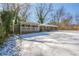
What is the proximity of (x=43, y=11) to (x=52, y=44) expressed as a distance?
384 millimetres

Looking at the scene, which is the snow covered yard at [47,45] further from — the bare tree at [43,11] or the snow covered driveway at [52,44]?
the bare tree at [43,11]

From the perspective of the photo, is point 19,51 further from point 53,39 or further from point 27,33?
point 53,39

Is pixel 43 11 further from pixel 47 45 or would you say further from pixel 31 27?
pixel 47 45

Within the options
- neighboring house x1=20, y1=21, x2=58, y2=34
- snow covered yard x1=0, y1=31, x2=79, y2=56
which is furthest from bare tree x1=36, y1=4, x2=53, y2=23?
snow covered yard x1=0, y1=31, x2=79, y2=56

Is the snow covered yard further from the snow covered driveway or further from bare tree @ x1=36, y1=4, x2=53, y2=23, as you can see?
bare tree @ x1=36, y1=4, x2=53, y2=23

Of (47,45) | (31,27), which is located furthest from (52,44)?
(31,27)

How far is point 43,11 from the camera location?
2.39 m

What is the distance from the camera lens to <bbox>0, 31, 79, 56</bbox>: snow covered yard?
233 centimetres

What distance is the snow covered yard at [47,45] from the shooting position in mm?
2328

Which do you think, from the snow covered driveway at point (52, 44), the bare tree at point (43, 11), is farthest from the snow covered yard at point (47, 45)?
the bare tree at point (43, 11)

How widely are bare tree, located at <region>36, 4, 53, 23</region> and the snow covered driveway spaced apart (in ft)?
0.61

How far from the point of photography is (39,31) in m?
2.40

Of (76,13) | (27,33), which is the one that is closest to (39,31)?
(27,33)

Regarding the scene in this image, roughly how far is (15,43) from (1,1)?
49 centimetres
